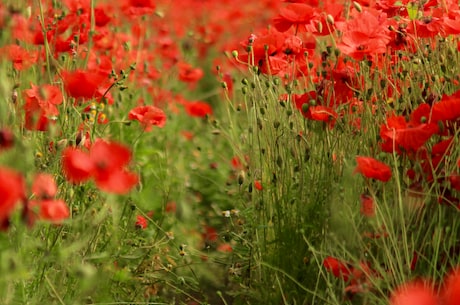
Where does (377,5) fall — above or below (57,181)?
above

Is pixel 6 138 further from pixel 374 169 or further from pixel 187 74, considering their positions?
pixel 187 74

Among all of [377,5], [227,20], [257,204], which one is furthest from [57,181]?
[227,20]

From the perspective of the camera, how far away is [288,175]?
2582mm

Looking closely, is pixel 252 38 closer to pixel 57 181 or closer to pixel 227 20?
pixel 57 181

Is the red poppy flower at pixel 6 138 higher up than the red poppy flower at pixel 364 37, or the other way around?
the red poppy flower at pixel 6 138

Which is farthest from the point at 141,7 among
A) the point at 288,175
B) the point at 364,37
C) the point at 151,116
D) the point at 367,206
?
the point at 367,206

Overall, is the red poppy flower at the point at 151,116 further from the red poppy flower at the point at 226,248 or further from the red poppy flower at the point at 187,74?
the red poppy flower at the point at 187,74

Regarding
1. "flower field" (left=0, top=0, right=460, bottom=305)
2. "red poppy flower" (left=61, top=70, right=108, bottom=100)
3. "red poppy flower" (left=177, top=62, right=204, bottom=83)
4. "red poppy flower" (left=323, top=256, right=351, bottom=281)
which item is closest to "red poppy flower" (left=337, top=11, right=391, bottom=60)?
"flower field" (left=0, top=0, right=460, bottom=305)

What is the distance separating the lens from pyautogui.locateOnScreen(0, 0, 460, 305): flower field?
203 centimetres

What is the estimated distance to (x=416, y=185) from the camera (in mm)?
2131

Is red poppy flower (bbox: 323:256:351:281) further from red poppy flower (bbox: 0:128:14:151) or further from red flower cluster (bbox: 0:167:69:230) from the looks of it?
red poppy flower (bbox: 0:128:14:151)

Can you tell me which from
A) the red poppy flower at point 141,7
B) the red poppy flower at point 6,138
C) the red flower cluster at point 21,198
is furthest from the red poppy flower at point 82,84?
the red poppy flower at point 141,7

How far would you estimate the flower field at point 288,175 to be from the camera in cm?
203

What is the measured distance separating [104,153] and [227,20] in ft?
14.8
